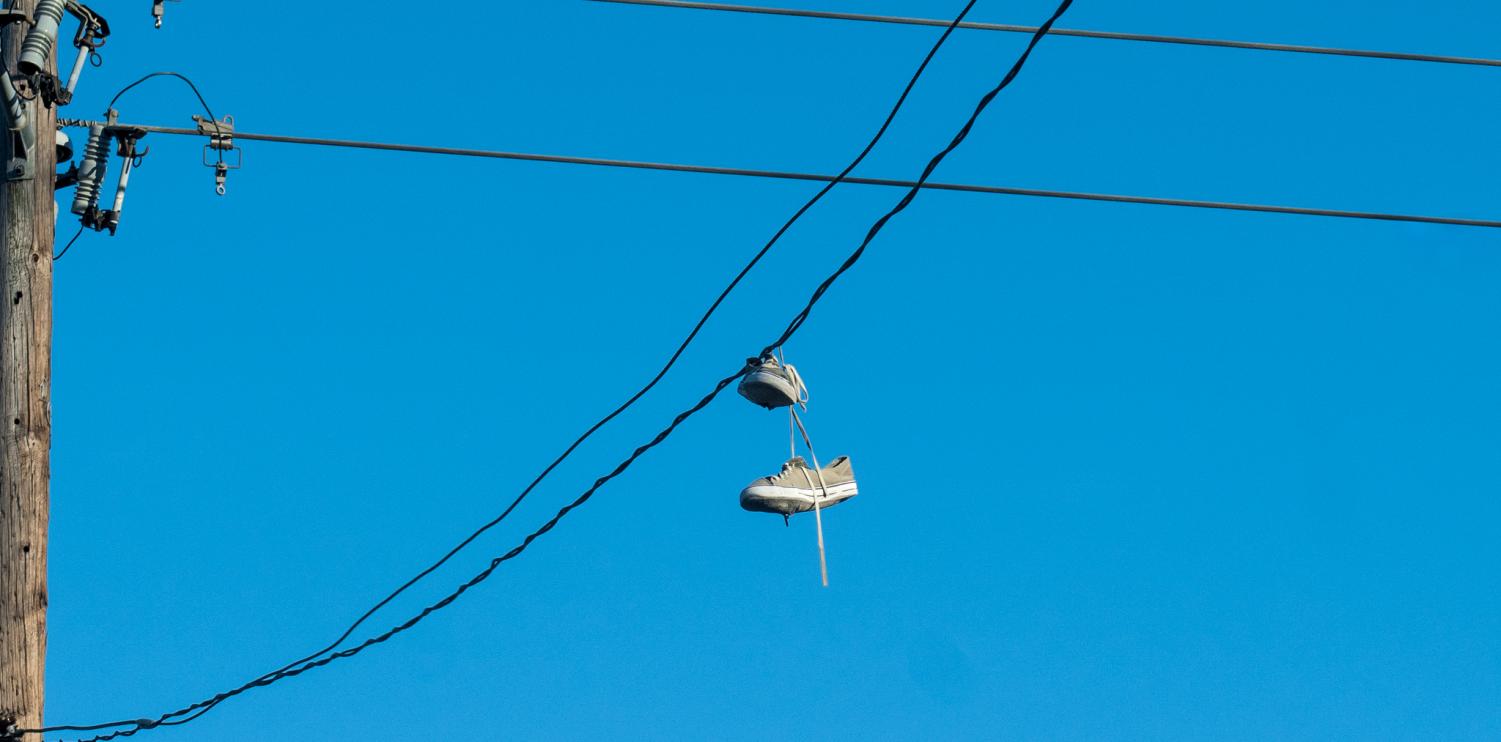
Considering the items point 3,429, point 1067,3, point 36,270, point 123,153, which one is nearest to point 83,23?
point 123,153

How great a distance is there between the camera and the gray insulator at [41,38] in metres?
6.97

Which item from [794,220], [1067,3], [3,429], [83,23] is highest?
[83,23]

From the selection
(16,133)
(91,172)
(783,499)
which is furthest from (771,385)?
(16,133)

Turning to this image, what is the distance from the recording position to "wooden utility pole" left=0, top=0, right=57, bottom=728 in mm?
6762

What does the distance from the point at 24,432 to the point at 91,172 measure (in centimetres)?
107

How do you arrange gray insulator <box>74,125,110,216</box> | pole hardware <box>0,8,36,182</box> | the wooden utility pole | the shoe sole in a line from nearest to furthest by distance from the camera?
1. the wooden utility pole
2. pole hardware <box>0,8,36,182</box>
3. gray insulator <box>74,125,110,216</box>
4. the shoe sole

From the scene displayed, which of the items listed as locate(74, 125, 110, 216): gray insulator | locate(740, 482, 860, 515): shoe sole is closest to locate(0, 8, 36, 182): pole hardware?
locate(74, 125, 110, 216): gray insulator

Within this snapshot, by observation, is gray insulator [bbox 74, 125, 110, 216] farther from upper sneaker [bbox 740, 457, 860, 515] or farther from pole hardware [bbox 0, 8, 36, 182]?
upper sneaker [bbox 740, 457, 860, 515]

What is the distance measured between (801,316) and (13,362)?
2.56 m

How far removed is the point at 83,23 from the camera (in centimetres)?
736

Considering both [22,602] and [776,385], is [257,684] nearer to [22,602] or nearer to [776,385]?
[22,602]

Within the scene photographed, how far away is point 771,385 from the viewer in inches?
307

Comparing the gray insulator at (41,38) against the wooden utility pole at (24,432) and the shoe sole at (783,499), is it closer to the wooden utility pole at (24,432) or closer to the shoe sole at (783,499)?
the wooden utility pole at (24,432)

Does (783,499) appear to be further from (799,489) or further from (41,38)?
(41,38)
